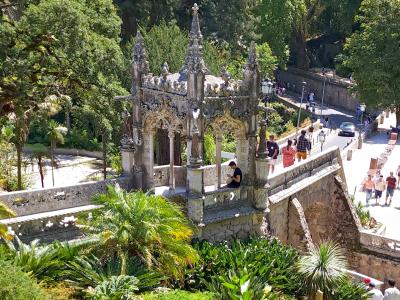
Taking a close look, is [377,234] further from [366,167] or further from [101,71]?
[101,71]

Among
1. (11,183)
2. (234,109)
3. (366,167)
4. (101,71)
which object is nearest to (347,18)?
(366,167)

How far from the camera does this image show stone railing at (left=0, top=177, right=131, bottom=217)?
14336mm

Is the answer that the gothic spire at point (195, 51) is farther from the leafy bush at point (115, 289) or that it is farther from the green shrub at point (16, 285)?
the green shrub at point (16, 285)

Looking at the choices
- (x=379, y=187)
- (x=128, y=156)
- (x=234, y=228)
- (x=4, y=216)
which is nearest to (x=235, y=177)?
(x=234, y=228)

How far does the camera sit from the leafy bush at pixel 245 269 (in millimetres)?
13031

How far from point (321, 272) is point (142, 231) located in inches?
192

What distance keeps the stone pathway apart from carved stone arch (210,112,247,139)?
1162cm

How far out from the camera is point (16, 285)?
10570mm

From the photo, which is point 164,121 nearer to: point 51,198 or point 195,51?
point 195,51

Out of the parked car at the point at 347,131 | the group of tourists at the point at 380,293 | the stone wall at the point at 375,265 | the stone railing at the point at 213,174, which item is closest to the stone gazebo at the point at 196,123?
the stone railing at the point at 213,174

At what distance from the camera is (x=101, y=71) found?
94.4 feet

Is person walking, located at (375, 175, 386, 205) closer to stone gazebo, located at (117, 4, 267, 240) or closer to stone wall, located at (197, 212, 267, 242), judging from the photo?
stone wall, located at (197, 212, 267, 242)

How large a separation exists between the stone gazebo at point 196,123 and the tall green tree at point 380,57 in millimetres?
30968

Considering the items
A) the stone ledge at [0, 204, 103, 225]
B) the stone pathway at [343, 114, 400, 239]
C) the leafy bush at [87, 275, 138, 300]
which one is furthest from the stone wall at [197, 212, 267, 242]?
the stone pathway at [343, 114, 400, 239]
